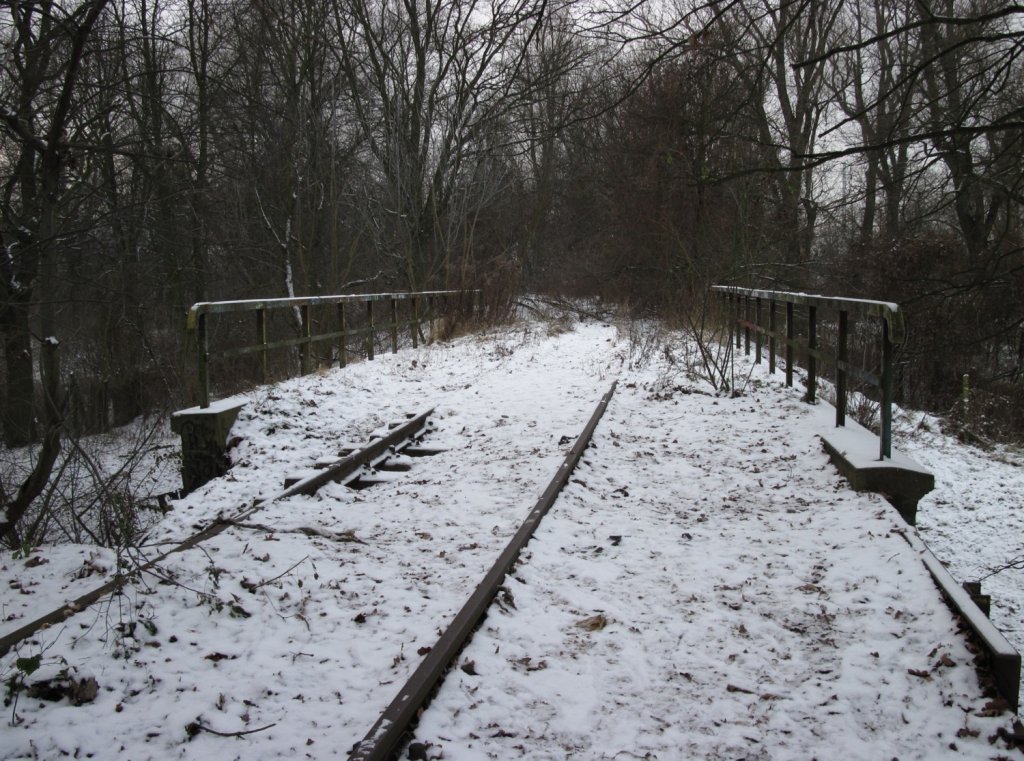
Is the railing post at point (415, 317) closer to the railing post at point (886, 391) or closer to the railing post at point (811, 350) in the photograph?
the railing post at point (811, 350)

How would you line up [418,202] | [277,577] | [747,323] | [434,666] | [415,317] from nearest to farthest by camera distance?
[434,666]
[277,577]
[747,323]
[415,317]
[418,202]

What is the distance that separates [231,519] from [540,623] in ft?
7.95

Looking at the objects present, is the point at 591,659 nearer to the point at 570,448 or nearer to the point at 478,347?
the point at 570,448

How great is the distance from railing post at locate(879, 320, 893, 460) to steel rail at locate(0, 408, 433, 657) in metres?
4.18

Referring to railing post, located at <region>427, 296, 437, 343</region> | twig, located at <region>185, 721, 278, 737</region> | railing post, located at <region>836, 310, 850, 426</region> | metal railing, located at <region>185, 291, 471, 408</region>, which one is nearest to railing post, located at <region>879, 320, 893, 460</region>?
railing post, located at <region>836, 310, 850, 426</region>

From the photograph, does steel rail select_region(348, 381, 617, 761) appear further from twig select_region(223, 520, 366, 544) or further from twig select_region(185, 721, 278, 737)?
twig select_region(223, 520, 366, 544)

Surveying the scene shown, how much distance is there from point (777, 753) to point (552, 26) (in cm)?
383

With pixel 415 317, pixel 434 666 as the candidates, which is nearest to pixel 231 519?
pixel 434 666

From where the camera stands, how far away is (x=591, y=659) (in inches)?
Answer: 135

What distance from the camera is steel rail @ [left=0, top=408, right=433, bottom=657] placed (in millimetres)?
3427

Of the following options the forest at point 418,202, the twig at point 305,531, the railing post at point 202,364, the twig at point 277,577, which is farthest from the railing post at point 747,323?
the twig at point 277,577

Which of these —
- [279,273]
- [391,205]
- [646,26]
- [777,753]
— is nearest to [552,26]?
[646,26]

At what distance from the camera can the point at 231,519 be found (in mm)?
5102

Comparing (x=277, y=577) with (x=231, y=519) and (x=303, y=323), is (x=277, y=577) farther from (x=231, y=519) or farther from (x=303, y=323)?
(x=303, y=323)
